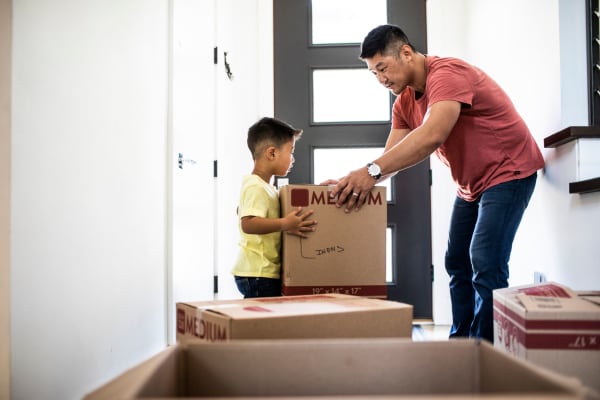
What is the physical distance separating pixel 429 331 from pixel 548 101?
137 centimetres

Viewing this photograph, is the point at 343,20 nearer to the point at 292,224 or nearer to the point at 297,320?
the point at 292,224

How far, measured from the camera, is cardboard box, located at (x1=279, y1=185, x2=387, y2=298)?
5.18 ft

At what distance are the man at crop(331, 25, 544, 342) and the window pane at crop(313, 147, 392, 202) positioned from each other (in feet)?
3.87

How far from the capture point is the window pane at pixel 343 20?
10.5 feet

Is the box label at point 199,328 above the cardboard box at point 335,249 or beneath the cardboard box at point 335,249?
beneath

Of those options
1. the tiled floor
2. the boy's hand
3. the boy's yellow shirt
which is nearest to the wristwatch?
the boy's hand

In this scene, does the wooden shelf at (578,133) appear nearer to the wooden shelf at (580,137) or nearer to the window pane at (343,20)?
the wooden shelf at (580,137)

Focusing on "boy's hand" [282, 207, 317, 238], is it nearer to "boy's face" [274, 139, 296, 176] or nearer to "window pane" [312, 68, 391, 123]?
"boy's face" [274, 139, 296, 176]

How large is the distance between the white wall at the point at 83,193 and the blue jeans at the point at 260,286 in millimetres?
353

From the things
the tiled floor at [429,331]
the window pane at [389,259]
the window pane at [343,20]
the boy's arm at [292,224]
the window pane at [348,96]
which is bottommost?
the tiled floor at [429,331]

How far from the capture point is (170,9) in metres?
2.19

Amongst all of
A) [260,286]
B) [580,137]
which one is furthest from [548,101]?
[260,286]

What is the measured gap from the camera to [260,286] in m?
1.73

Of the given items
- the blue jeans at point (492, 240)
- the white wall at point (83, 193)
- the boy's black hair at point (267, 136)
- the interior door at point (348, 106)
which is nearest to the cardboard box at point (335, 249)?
the blue jeans at point (492, 240)
